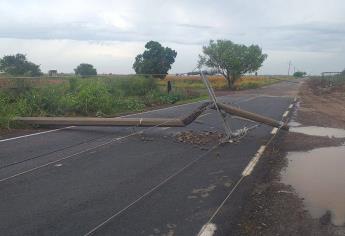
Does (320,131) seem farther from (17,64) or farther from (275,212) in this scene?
→ (17,64)

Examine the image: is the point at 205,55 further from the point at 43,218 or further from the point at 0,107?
the point at 43,218

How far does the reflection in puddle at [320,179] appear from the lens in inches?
287

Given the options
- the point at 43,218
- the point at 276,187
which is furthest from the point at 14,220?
the point at 276,187

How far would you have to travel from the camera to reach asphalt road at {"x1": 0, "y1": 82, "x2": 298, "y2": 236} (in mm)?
6020

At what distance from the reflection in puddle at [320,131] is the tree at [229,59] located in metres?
39.0

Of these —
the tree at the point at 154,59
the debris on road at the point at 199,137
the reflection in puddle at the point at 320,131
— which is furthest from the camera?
the tree at the point at 154,59

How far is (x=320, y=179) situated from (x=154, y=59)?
5603 cm

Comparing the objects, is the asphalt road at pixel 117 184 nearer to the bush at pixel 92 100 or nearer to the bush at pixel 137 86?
the bush at pixel 92 100

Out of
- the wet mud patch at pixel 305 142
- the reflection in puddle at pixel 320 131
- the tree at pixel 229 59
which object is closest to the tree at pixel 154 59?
the tree at pixel 229 59

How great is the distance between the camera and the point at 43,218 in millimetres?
6145

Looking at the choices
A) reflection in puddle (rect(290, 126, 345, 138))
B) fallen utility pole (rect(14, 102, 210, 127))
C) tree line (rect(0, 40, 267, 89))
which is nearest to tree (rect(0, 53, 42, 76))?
tree line (rect(0, 40, 267, 89))

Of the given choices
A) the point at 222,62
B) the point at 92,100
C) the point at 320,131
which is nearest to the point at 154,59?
the point at 222,62

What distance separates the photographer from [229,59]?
5584 centimetres

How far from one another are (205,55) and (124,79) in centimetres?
2956
